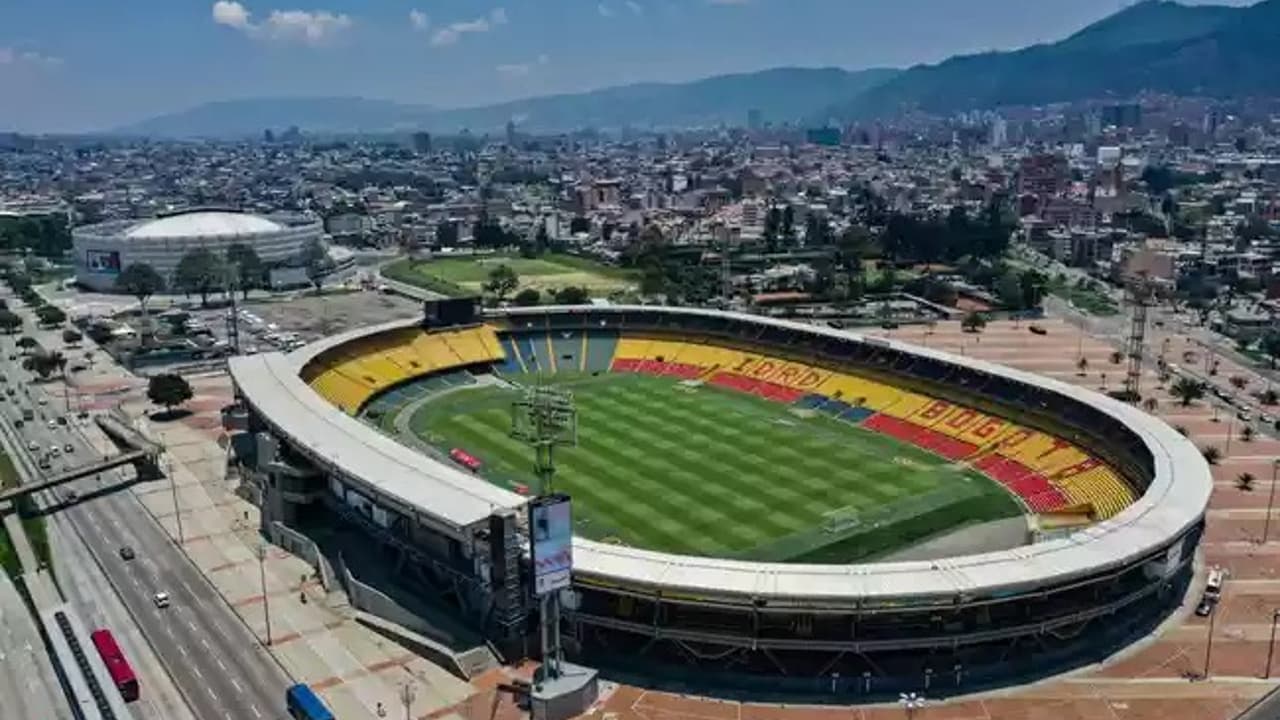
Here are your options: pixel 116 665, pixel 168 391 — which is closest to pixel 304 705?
pixel 116 665

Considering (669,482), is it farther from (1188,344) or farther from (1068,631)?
(1188,344)

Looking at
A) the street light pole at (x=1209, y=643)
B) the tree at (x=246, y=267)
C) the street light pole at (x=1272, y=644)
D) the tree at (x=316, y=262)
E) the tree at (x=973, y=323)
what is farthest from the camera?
the tree at (x=316, y=262)

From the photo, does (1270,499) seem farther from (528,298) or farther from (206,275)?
(206,275)

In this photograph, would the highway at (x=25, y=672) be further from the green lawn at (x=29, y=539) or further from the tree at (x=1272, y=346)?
the tree at (x=1272, y=346)

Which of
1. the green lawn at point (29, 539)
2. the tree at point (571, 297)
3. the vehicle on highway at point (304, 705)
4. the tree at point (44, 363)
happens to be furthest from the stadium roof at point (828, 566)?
the tree at point (571, 297)

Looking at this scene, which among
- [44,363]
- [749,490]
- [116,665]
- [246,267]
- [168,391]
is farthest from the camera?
[246,267]

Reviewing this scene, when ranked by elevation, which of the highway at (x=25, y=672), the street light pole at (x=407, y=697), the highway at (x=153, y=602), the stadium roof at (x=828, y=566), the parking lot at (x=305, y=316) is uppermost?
the stadium roof at (x=828, y=566)

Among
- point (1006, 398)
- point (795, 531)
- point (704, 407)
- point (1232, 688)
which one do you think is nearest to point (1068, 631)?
point (1232, 688)
